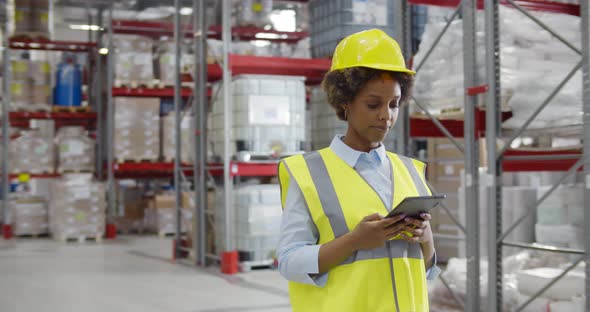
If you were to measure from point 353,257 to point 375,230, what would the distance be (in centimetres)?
13

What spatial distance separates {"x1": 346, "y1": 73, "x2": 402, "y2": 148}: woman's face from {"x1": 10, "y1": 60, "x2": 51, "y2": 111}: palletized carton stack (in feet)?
44.0

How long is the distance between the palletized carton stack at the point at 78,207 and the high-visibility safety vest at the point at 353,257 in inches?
476

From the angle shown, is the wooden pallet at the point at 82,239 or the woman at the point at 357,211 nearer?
the woman at the point at 357,211

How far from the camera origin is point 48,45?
1448 cm

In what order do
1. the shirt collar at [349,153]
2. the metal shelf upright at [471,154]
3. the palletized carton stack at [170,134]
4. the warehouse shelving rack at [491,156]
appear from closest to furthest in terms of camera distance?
the shirt collar at [349,153], the warehouse shelving rack at [491,156], the metal shelf upright at [471,154], the palletized carton stack at [170,134]

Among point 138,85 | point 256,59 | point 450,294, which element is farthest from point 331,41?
point 138,85

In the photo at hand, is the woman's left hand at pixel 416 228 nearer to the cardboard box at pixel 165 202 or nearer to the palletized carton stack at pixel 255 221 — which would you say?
the palletized carton stack at pixel 255 221

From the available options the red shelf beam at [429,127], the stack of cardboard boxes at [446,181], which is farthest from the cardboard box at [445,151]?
the red shelf beam at [429,127]

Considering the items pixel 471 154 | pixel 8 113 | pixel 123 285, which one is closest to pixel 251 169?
pixel 123 285

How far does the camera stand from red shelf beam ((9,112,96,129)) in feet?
46.3

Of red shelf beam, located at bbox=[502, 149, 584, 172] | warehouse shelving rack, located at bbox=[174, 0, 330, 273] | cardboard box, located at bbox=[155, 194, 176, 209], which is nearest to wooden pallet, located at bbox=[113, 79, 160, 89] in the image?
cardboard box, located at bbox=[155, 194, 176, 209]

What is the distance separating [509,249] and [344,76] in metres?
6.22

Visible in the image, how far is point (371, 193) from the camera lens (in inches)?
68.9

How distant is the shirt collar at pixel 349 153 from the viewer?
1.80 metres
